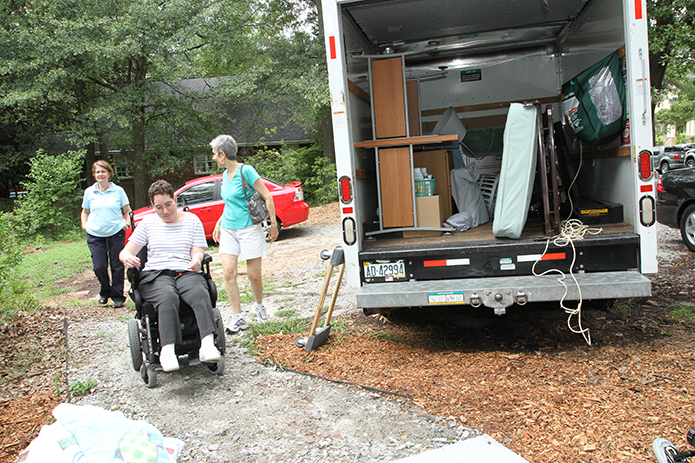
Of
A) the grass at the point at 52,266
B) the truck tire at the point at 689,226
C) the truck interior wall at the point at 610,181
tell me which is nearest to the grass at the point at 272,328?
the truck interior wall at the point at 610,181

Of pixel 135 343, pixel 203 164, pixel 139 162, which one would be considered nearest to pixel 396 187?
pixel 135 343

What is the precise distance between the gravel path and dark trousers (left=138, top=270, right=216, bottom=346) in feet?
1.42

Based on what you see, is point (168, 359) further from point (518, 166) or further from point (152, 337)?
point (518, 166)

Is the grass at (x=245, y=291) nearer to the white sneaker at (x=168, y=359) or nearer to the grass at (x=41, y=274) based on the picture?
the grass at (x=41, y=274)

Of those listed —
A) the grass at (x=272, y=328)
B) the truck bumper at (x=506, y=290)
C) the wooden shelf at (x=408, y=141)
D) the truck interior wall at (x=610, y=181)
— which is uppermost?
the wooden shelf at (x=408, y=141)

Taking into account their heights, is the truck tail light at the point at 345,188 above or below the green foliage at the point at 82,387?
above

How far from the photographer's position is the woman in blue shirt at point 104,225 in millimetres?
6035

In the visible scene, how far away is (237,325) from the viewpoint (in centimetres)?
486

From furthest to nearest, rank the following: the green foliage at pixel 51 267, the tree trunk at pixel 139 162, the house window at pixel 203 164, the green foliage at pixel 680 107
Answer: the green foliage at pixel 680 107 → the house window at pixel 203 164 → the tree trunk at pixel 139 162 → the green foliage at pixel 51 267

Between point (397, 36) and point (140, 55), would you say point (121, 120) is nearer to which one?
point (140, 55)

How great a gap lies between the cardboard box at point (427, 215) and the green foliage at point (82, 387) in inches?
111

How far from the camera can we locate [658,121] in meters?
40.1

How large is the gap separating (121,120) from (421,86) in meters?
12.5

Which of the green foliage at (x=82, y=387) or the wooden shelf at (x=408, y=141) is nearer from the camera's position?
the green foliage at (x=82, y=387)
